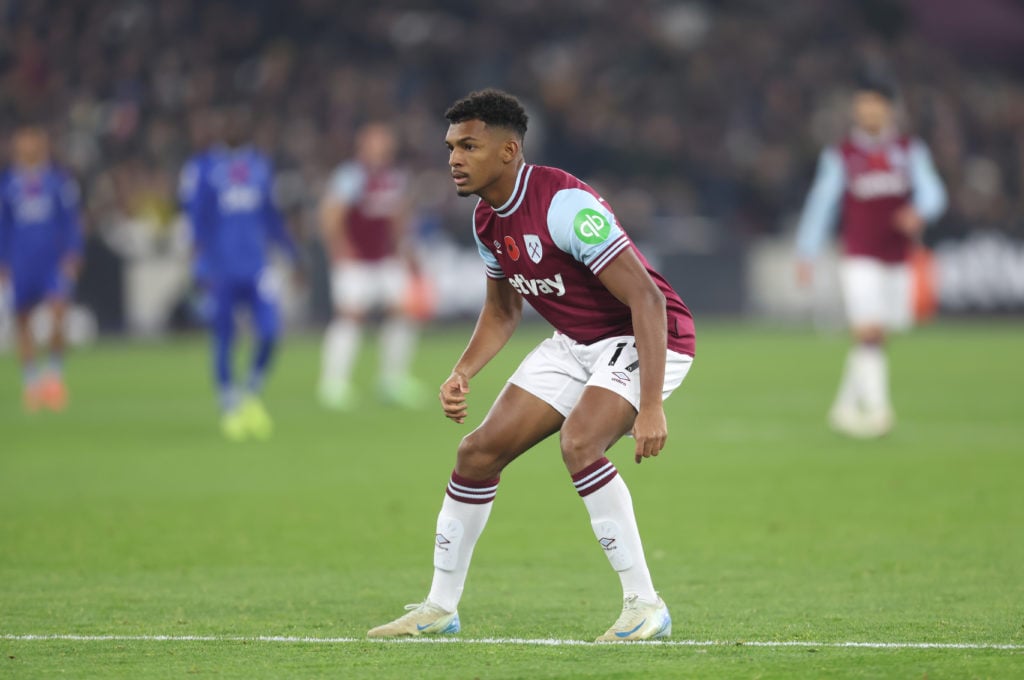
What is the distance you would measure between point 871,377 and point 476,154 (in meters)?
8.17

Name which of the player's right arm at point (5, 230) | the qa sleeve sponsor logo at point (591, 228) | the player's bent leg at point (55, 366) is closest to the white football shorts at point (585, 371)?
the qa sleeve sponsor logo at point (591, 228)

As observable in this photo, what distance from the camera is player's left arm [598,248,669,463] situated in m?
5.84

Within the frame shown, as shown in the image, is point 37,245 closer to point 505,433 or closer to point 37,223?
point 37,223

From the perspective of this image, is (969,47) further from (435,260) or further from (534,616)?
(534,616)

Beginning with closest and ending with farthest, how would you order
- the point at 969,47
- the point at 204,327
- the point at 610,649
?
the point at 610,649 → the point at 204,327 → the point at 969,47

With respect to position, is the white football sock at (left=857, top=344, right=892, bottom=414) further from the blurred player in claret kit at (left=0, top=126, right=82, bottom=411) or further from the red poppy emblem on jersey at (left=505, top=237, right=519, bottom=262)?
the blurred player in claret kit at (left=0, top=126, right=82, bottom=411)

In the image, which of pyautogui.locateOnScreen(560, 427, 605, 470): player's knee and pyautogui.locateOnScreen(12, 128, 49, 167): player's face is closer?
pyautogui.locateOnScreen(560, 427, 605, 470): player's knee

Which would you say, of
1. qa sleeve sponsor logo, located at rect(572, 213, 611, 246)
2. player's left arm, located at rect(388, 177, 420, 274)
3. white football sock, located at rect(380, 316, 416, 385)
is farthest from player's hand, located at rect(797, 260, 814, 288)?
qa sleeve sponsor logo, located at rect(572, 213, 611, 246)

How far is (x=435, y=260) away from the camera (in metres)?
27.7

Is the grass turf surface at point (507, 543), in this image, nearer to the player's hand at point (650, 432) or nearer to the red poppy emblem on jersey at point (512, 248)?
the player's hand at point (650, 432)

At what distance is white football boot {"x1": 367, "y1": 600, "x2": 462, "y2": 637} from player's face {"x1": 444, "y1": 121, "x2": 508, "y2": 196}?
1.60 meters

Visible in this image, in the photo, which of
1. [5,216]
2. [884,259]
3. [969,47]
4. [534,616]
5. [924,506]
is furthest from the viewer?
[969,47]

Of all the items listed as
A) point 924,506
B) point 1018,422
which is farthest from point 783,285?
point 924,506

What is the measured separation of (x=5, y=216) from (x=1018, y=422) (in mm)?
10563
